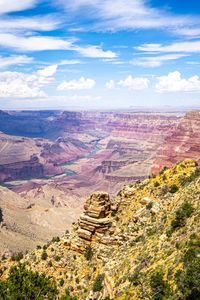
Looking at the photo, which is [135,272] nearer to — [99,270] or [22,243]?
[99,270]

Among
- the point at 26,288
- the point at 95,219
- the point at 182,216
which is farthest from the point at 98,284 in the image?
the point at 182,216

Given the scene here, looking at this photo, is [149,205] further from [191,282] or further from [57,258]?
[191,282]

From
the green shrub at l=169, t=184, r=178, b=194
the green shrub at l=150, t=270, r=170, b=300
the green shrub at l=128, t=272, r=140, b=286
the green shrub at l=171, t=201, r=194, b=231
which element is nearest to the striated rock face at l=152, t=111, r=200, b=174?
the green shrub at l=169, t=184, r=178, b=194

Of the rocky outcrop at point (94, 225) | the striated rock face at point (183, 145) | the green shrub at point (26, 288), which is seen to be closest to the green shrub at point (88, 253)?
the rocky outcrop at point (94, 225)

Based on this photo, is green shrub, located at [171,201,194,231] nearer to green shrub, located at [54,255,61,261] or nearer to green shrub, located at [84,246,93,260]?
green shrub, located at [84,246,93,260]

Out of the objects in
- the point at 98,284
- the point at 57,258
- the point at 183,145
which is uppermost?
the point at 183,145

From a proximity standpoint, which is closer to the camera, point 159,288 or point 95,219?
point 159,288

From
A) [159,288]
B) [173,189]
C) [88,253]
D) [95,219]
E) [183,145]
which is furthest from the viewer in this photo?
[183,145]
